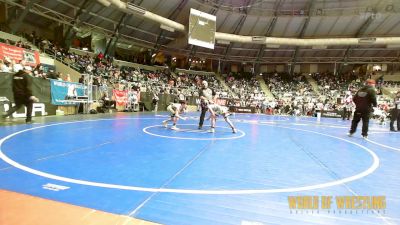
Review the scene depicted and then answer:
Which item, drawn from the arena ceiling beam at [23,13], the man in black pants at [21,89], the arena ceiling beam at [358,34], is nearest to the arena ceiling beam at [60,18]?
the arena ceiling beam at [23,13]

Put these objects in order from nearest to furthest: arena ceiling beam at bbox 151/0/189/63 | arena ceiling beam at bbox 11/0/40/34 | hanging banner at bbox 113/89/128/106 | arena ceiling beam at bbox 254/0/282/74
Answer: hanging banner at bbox 113/89/128/106 → arena ceiling beam at bbox 11/0/40/34 → arena ceiling beam at bbox 151/0/189/63 → arena ceiling beam at bbox 254/0/282/74

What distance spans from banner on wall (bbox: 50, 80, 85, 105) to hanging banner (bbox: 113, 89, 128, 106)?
4.04 meters

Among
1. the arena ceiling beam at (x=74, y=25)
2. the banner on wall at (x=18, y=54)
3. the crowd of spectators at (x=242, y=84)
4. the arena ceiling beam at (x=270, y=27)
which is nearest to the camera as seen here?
the banner on wall at (x=18, y=54)

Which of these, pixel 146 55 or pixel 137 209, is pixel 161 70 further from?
pixel 137 209

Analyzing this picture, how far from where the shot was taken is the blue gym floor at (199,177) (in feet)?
9.45

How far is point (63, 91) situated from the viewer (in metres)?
14.7

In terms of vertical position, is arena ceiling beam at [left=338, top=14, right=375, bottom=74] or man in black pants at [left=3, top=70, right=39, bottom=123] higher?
arena ceiling beam at [left=338, top=14, right=375, bottom=74]

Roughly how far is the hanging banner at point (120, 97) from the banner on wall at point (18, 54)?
5.56 meters

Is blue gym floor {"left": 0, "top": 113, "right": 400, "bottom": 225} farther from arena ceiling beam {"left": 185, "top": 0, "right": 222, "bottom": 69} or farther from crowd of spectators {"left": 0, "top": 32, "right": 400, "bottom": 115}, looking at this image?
arena ceiling beam {"left": 185, "top": 0, "right": 222, "bottom": 69}

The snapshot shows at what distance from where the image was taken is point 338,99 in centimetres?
3325

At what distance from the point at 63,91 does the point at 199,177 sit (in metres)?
13.1

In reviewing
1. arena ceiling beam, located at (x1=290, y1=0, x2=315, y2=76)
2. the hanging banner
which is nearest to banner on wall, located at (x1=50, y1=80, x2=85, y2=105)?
the hanging banner

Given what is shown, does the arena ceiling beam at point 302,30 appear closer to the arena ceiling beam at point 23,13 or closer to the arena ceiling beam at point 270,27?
the arena ceiling beam at point 270,27

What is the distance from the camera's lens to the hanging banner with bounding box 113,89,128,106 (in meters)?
20.1
